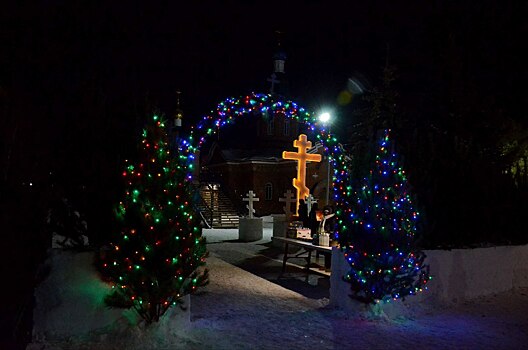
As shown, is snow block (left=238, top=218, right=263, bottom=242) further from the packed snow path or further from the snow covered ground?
the packed snow path

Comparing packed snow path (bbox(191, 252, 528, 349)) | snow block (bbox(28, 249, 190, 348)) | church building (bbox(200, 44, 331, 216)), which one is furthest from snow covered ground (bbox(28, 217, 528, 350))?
church building (bbox(200, 44, 331, 216))

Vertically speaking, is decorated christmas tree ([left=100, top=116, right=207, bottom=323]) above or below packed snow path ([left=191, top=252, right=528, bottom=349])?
above

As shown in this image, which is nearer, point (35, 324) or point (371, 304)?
point (35, 324)

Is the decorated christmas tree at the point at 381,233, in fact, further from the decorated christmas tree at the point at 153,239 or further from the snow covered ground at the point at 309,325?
the decorated christmas tree at the point at 153,239

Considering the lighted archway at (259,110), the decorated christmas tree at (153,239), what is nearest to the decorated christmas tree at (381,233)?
the lighted archway at (259,110)

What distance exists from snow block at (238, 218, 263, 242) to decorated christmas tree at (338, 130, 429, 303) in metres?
12.2

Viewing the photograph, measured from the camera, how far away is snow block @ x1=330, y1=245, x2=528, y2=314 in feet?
27.2

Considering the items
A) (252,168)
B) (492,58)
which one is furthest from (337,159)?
(252,168)

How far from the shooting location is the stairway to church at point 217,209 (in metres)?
29.3

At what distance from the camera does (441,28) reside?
703 inches

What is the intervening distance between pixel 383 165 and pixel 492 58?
1028 cm

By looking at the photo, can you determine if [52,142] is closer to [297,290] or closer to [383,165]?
[383,165]

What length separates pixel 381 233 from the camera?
307 inches

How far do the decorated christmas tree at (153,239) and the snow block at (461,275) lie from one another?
2883mm
